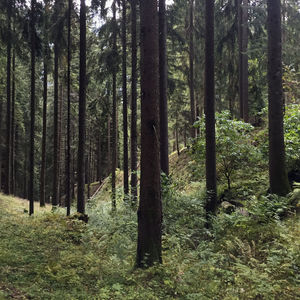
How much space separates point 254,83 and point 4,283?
19252mm

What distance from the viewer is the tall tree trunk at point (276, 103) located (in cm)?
855

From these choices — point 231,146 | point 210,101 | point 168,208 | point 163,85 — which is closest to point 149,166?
point 168,208

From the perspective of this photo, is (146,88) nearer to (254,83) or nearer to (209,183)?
(209,183)

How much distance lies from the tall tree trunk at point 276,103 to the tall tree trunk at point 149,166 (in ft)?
14.2

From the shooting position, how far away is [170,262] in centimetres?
611

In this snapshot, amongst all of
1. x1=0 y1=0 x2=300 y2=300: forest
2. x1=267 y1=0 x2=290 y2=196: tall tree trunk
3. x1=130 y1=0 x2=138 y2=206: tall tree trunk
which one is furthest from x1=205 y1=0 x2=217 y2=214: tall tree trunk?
x1=130 y1=0 x2=138 y2=206: tall tree trunk

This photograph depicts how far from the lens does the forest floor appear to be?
4.86m

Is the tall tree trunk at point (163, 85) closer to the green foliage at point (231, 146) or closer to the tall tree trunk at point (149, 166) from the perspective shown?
the green foliage at point (231, 146)

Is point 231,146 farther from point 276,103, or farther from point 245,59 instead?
point 245,59

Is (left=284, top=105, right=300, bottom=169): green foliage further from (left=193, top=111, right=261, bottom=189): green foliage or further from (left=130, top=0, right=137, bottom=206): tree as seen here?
(left=130, top=0, right=137, bottom=206): tree

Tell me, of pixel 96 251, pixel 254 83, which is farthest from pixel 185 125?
pixel 96 251

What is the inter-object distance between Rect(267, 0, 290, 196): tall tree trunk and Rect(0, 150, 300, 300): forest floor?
68 centimetres

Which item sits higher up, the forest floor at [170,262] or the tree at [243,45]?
the tree at [243,45]

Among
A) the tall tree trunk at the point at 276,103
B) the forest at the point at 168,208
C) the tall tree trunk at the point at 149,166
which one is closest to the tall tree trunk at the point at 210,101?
the forest at the point at 168,208
